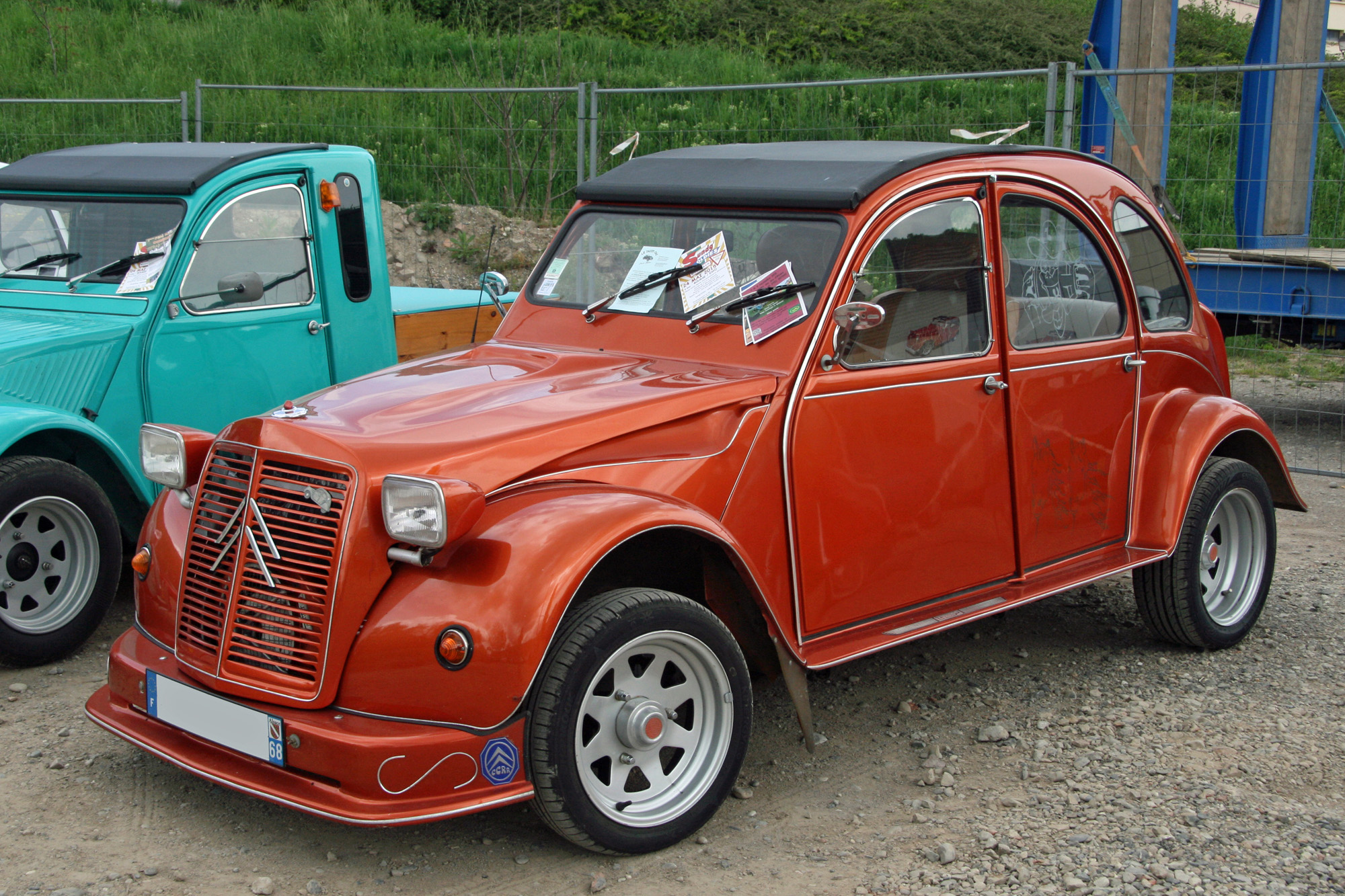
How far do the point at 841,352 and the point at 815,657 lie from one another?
96 centimetres

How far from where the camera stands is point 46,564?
4719 millimetres

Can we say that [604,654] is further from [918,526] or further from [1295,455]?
[1295,455]

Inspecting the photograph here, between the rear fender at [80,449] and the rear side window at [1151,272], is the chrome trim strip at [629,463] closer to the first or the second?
the rear side window at [1151,272]

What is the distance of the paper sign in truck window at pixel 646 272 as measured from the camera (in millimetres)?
4203

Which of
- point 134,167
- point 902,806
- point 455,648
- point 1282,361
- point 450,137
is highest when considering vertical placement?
point 450,137

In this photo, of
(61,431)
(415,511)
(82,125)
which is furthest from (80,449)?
(82,125)

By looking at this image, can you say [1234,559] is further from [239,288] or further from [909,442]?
[239,288]

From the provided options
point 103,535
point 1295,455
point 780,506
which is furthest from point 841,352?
point 1295,455

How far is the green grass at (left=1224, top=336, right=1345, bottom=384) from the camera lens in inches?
428

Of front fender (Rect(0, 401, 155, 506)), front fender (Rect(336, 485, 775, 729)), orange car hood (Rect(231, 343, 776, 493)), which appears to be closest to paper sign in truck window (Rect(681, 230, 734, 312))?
orange car hood (Rect(231, 343, 776, 493))

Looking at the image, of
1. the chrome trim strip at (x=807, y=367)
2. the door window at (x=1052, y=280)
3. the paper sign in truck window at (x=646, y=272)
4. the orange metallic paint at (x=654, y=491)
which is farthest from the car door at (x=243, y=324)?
the door window at (x=1052, y=280)

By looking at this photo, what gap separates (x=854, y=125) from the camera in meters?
13.9

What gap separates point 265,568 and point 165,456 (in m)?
0.78

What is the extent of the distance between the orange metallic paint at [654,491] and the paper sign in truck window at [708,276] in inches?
4.6
